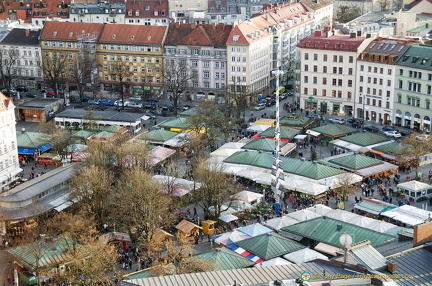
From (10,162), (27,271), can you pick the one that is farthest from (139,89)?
(27,271)

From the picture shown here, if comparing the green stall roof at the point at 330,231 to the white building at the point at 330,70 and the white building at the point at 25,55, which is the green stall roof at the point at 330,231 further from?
the white building at the point at 25,55

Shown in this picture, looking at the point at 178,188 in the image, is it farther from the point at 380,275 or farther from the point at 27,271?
the point at 380,275

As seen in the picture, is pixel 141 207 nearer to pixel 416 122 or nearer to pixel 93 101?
pixel 416 122

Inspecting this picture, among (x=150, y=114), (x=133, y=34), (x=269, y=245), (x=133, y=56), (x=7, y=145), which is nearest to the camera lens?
(x=269, y=245)

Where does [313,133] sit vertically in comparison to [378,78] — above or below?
below

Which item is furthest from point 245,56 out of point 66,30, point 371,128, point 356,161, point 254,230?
point 254,230

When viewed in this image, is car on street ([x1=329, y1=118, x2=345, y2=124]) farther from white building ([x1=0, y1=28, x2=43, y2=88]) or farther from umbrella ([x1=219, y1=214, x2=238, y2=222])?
white building ([x1=0, y1=28, x2=43, y2=88])
